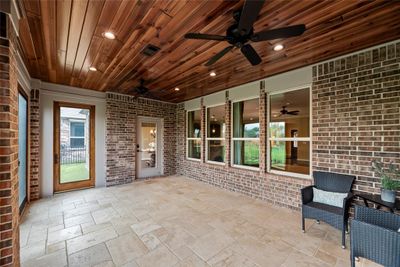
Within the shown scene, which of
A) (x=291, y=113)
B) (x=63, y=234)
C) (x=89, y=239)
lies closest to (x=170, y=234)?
(x=89, y=239)

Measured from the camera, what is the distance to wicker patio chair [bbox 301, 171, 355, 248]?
2437 mm

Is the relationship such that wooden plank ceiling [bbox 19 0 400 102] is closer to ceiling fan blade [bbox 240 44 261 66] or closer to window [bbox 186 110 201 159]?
ceiling fan blade [bbox 240 44 261 66]

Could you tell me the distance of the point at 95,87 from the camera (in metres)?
4.88

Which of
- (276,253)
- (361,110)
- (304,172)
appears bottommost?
(276,253)

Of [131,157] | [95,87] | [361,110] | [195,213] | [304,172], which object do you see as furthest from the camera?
[131,157]

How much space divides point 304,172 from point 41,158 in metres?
6.18

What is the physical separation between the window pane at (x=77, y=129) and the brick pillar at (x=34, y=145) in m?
0.77

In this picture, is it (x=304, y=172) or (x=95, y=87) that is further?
(x=95, y=87)

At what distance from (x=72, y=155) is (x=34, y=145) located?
2.85ft

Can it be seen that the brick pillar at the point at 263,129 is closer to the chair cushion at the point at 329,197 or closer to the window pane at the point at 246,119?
the window pane at the point at 246,119

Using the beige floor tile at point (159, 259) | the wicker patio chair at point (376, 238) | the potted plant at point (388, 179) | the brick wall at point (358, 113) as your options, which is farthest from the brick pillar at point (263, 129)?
the beige floor tile at point (159, 259)

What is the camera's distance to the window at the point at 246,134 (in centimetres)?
451

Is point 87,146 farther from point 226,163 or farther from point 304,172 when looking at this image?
point 304,172

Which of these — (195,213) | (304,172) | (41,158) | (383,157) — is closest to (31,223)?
(41,158)
